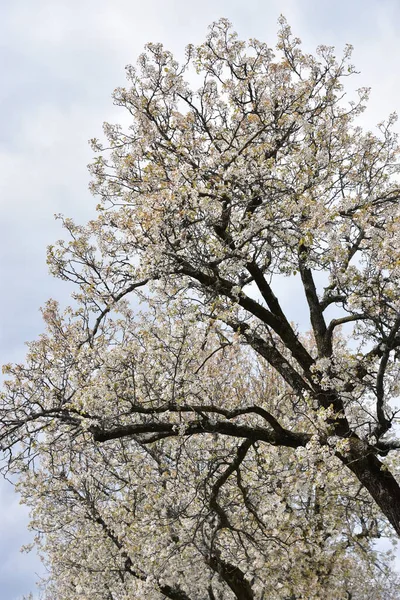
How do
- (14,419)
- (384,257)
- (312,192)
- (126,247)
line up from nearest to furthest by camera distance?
1. (384,257)
2. (14,419)
3. (126,247)
4. (312,192)

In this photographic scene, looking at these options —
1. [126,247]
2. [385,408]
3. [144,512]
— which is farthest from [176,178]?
[144,512]

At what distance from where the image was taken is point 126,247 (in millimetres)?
8555

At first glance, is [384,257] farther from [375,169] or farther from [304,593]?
[304,593]

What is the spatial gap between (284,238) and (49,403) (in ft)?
15.6

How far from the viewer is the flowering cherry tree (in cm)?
795

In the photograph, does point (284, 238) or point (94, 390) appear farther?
point (284, 238)

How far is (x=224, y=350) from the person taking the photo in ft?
34.0

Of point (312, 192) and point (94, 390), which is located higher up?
point (312, 192)

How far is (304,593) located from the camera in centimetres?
1120

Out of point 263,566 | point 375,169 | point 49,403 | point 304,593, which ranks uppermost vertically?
point 375,169

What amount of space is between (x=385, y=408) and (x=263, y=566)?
190 inches

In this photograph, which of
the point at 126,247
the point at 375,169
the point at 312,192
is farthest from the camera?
the point at 375,169

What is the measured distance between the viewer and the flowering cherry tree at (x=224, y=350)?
313 inches

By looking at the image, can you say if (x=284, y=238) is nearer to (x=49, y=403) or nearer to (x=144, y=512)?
(x=49, y=403)
